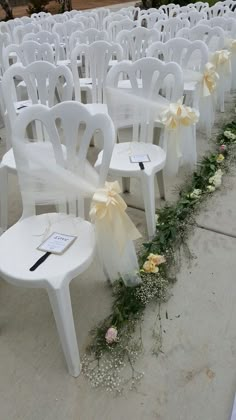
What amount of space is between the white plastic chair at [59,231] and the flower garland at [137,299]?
130 millimetres

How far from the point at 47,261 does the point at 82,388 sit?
552mm

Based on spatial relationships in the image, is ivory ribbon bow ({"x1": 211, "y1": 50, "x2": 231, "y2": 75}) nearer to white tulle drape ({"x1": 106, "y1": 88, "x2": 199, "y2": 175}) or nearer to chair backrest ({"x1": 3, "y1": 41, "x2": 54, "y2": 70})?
white tulle drape ({"x1": 106, "y1": 88, "x2": 199, "y2": 175})

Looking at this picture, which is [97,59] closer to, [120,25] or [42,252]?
[42,252]

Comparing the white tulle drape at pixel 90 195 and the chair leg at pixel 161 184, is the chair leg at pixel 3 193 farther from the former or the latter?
the chair leg at pixel 161 184

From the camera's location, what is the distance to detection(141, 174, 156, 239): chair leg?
1.95 metres

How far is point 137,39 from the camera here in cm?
396

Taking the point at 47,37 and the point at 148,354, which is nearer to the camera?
the point at 148,354

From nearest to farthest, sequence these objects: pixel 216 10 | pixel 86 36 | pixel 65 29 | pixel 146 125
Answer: pixel 146 125 → pixel 86 36 → pixel 65 29 → pixel 216 10

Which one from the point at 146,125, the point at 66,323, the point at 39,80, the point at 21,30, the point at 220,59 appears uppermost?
the point at 21,30

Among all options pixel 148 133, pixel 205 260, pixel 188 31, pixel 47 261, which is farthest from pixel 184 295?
pixel 188 31

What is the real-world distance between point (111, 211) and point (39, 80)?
1.43 m

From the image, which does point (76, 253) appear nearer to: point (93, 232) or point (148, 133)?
point (93, 232)

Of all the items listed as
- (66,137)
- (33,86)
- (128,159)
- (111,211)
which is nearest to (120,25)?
(33,86)

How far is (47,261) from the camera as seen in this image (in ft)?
4.45
